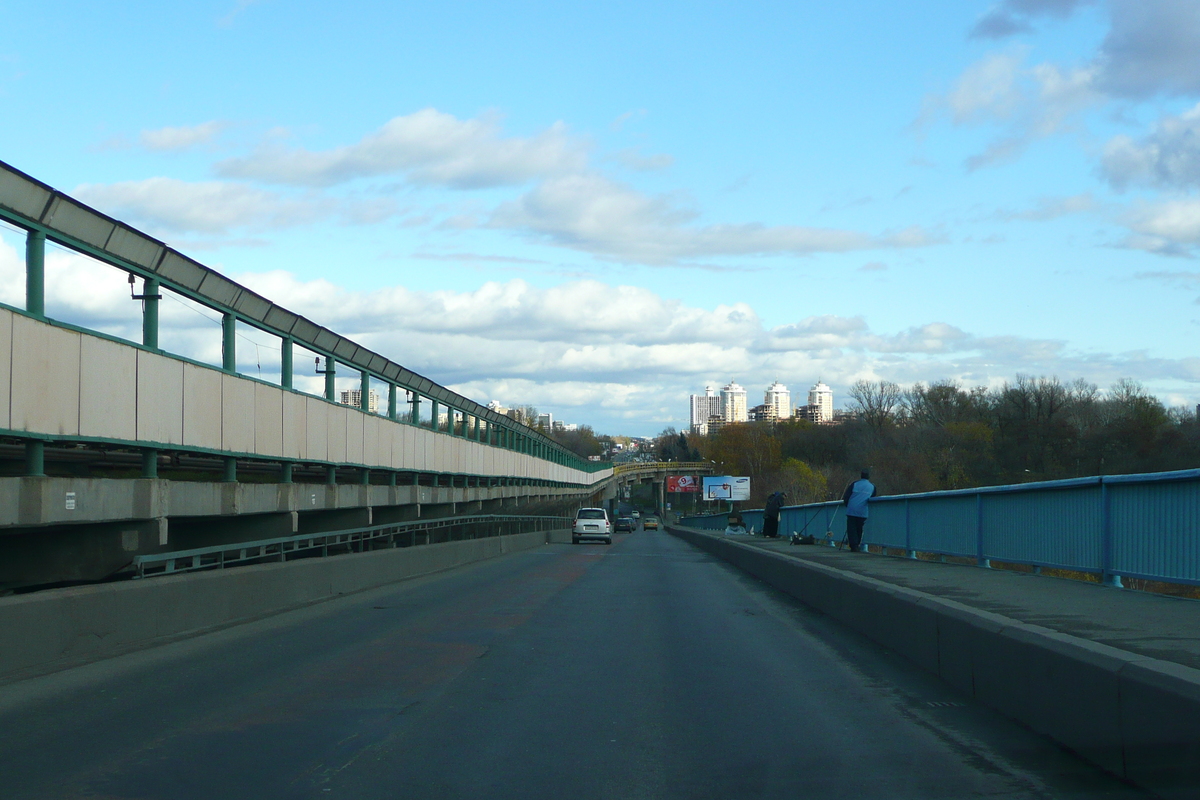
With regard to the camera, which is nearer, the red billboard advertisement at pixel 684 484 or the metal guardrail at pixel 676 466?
the red billboard advertisement at pixel 684 484

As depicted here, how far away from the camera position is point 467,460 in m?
39.4

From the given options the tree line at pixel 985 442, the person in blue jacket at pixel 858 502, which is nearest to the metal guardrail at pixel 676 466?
the tree line at pixel 985 442

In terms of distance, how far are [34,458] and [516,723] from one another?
7.79m

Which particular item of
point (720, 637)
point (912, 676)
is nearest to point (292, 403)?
point (720, 637)

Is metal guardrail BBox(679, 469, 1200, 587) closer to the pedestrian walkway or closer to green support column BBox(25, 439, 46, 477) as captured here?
the pedestrian walkway

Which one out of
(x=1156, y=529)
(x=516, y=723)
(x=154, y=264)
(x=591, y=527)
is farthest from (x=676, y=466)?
(x=516, y=723)

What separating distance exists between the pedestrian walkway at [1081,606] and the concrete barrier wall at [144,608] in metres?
7.64

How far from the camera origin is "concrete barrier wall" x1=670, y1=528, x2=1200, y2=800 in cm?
457

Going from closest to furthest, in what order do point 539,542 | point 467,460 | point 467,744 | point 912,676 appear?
point 467,744, point 912,676, point 467,460, point 539,542

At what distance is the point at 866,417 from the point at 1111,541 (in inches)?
5605

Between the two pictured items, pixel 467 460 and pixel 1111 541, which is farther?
pixel 467 460

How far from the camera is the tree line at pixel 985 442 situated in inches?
3349

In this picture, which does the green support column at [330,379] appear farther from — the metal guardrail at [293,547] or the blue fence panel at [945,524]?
the blue fence panel at [945,524]

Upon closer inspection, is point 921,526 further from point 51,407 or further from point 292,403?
point 51,407
